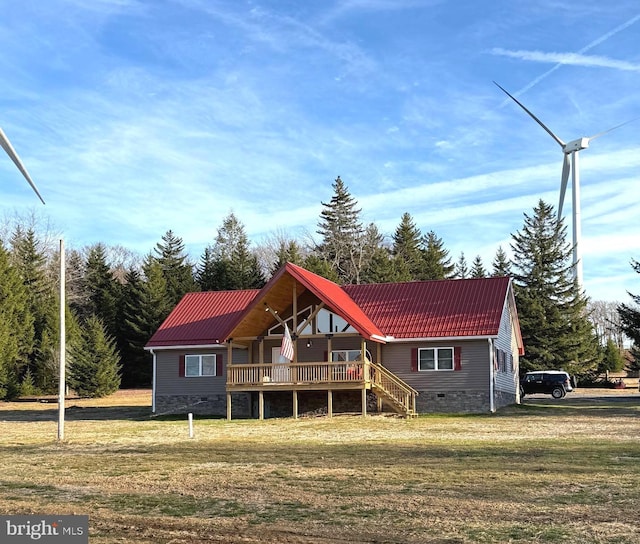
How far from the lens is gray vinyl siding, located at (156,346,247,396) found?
114ft

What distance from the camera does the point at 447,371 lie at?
3219 cm

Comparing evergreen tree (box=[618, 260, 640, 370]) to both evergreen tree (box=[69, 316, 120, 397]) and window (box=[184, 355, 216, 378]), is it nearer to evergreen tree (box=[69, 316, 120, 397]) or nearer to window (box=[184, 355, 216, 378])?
window (box=[184, 355, 216, 378])

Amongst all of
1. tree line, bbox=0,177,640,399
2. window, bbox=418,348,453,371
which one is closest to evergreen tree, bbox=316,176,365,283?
tree line, bbox=0,177,640,399

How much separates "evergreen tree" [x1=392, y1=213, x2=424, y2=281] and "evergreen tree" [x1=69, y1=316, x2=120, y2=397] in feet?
92.7

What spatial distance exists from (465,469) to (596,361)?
44.1 m

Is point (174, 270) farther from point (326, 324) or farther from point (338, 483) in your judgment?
point (338, 483)

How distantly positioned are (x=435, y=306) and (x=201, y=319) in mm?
10639

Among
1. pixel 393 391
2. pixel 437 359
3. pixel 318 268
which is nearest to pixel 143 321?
pixel 318 268

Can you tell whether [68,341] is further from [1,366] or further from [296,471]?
[296,471]

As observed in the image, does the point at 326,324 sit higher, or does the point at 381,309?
the point at 381,309

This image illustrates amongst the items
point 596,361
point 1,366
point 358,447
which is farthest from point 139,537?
point 596,361

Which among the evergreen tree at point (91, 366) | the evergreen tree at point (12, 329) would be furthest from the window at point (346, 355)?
the evergreen tree at point (12, 329)

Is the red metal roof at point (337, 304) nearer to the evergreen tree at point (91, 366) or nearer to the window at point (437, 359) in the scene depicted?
the window at point (437, 359)

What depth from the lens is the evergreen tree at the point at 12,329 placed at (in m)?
47.2
